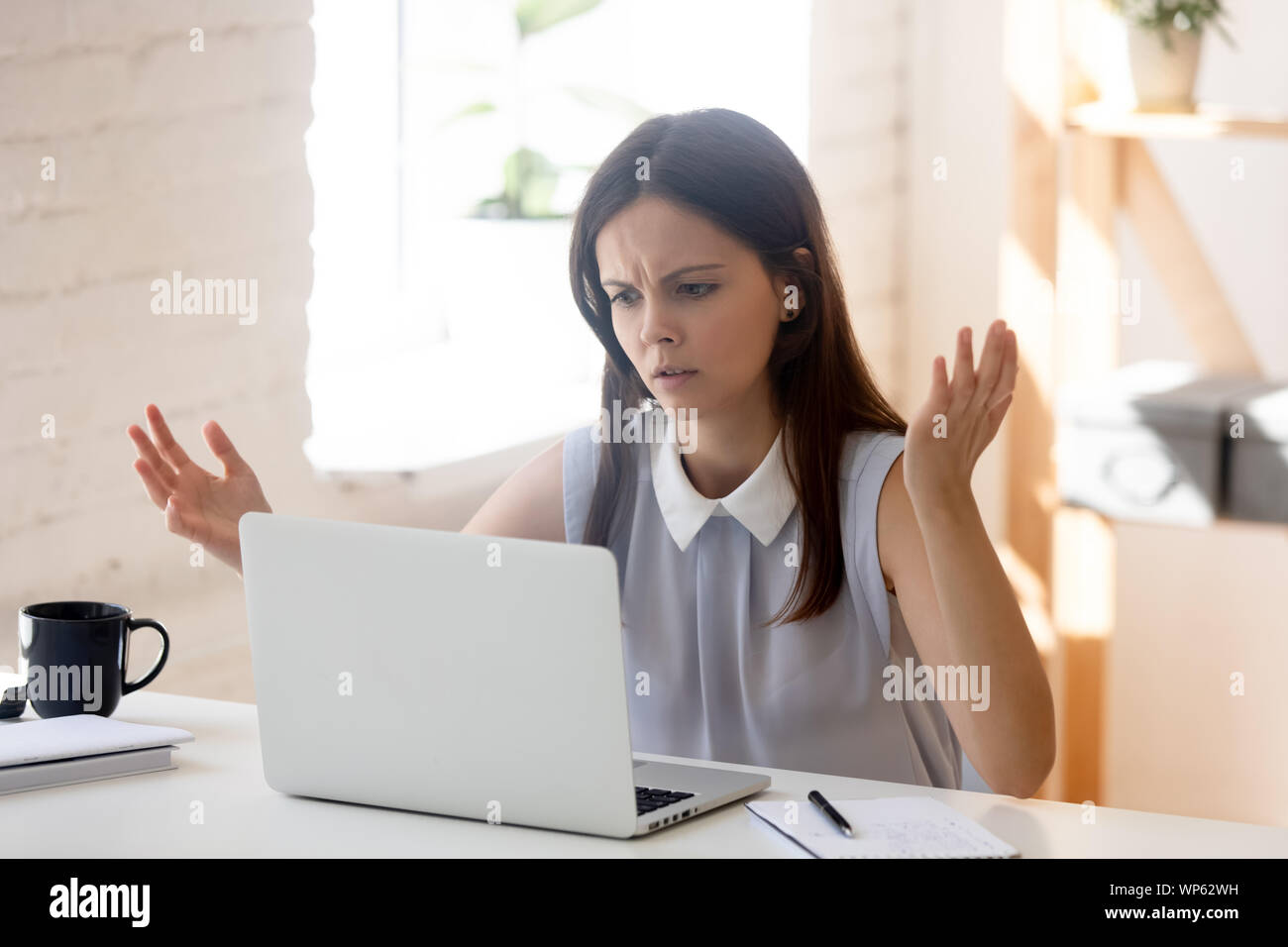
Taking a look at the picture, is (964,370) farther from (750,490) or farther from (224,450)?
(224,450)

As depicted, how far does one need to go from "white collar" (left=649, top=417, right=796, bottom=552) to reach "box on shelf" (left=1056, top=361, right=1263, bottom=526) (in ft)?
3.66

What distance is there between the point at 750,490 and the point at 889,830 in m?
0.53

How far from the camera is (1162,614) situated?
3.02 metres

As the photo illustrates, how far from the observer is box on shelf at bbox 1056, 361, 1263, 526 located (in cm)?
242

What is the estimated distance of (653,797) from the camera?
1125 millimetres

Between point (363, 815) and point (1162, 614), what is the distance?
89.7 inches

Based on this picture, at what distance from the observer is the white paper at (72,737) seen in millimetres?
→ 1178

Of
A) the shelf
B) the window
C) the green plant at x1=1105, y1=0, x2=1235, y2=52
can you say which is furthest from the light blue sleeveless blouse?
the green plant at x1=1105, y1=0, x2=1235, y2=52

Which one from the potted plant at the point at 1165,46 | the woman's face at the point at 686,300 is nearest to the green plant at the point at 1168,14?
the potted plant at the point at 1165,46

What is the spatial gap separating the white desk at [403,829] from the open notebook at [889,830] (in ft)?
0.05
